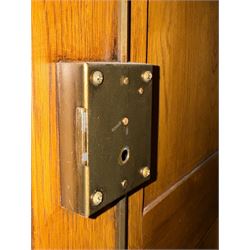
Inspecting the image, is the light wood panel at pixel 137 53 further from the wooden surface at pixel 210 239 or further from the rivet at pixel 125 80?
the wooden surface at pixel 210 239

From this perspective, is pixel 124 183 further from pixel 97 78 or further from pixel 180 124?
pixel 180 124

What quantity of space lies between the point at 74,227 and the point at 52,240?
0.04 meters

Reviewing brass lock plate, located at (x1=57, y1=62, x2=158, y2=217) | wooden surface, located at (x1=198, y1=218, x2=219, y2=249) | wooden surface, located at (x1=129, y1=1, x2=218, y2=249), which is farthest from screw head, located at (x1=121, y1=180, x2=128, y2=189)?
wooden surface, located at (x1=198, y1=218, x2=219, y2=249)

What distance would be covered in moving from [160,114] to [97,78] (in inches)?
11.2

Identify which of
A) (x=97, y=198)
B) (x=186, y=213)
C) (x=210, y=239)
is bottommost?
(x=210, y=239)

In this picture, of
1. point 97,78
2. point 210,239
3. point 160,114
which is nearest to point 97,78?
point 97,78

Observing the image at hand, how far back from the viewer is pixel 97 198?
0.44m

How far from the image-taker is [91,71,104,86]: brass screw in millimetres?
411

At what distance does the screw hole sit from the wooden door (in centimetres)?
9

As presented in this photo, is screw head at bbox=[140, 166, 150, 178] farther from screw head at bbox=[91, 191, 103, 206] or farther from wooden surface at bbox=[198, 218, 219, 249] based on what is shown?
wooden surface at bbox=[198, 218, 219, 249]

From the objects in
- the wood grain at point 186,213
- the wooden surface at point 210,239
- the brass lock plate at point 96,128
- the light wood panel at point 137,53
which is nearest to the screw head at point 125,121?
the brass lock plate at point 96,128
